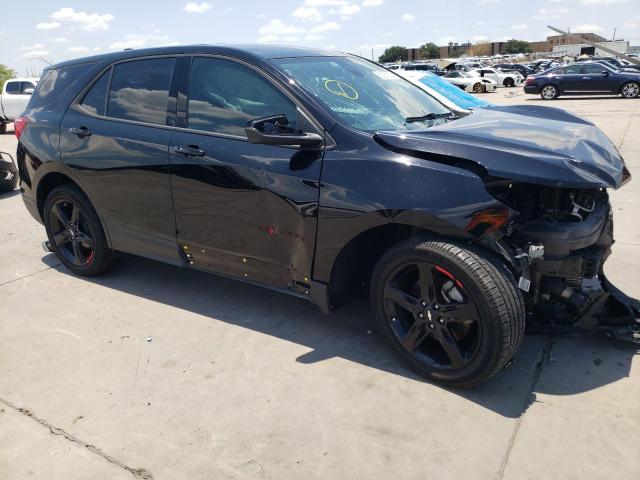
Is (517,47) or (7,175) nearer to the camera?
(7,175)

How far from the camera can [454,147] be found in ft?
9.03

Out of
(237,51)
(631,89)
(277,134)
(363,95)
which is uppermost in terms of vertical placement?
(631,89)

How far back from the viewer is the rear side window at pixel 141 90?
12.3ft

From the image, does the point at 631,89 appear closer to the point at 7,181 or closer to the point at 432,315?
the point at 7,181

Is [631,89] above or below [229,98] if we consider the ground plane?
above

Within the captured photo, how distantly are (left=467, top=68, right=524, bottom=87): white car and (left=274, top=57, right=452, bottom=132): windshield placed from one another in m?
29.5

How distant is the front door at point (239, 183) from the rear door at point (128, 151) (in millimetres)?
174

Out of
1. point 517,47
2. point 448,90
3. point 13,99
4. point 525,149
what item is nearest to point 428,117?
point 525,149

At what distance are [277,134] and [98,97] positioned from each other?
1928 mm

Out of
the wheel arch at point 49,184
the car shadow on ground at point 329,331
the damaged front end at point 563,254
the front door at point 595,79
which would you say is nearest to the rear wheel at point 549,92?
the front door at point 595,79

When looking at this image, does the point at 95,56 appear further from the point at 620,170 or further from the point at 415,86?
the point at 620,170

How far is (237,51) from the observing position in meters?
3.45

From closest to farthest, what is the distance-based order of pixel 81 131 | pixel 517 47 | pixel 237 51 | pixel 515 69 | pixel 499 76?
1. pixel 237 51
2. pixel 81 131
3. pixel 499 76
4. pixel 515 69
5. pixel 517 47

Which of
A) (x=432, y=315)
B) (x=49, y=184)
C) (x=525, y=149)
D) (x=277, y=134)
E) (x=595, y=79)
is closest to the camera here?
(x=525, y=149)
